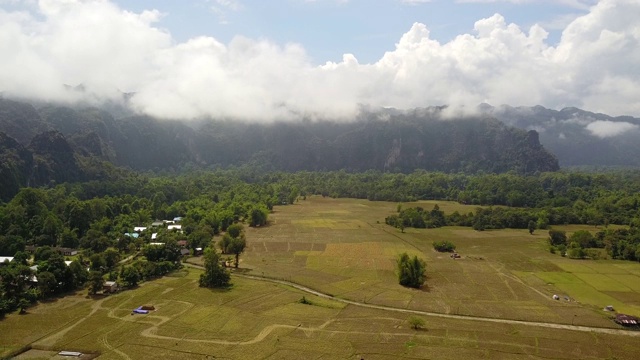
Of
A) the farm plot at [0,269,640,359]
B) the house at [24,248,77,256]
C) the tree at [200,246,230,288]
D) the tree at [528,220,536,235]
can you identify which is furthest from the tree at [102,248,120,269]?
the tree at [528,220,536,235]

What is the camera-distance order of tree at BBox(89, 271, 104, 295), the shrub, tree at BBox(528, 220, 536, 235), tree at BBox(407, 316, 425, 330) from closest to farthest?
tree at BBox(407, 316, 425, 330) < tree at BBox(89, 271, 104, 295) < the shrub < tree at BBox(528, 220, 536, 235)

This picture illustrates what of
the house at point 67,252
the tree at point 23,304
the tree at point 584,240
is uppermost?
the house at point 67,252

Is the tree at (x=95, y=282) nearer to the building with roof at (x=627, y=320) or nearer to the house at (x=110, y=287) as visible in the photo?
the house at (x=110, y=287)

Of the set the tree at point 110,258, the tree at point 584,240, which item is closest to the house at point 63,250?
the tree at point 110,258

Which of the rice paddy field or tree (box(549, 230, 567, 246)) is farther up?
tree (box(549, 230, 567, 246))

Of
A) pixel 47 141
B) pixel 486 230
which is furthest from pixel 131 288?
pixel 47 141

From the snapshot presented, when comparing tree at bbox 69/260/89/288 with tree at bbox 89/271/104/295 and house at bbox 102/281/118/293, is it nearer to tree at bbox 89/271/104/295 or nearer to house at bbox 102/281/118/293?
tree at bbox 89/271/104/295

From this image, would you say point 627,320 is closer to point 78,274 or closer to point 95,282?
point 95,282
